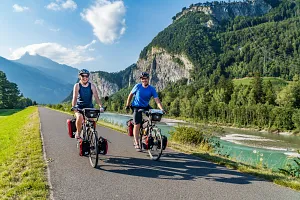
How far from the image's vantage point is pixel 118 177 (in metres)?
6.34

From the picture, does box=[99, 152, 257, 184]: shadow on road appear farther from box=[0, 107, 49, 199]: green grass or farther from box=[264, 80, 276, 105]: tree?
box=[264, 80, 276, 105]: tree

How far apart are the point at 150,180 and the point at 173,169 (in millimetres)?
1241

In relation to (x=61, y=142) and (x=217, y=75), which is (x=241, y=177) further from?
(x=217, y=75)

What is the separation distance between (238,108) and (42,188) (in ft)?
295

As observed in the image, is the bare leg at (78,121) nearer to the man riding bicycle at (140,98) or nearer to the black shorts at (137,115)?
the man riding bicycle at (140,98)

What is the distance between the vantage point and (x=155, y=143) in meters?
8.35

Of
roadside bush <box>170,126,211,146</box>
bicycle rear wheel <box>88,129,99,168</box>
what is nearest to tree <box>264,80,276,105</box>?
roadside bush <box>170,126,211,146</box>

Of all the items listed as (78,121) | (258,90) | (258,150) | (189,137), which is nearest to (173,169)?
(78,121)

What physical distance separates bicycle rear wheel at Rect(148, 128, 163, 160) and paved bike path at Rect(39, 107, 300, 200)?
0.28 metres

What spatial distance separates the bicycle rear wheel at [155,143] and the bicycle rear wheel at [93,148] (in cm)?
181

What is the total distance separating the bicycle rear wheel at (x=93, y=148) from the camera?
7.10m

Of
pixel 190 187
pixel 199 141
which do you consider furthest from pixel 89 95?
pixel 199 141

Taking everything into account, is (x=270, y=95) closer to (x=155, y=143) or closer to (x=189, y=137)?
(x=189, y=137)

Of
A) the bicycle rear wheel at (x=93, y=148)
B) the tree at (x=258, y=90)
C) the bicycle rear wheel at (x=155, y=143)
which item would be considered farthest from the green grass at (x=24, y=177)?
the tree at (x=258, y=90)
